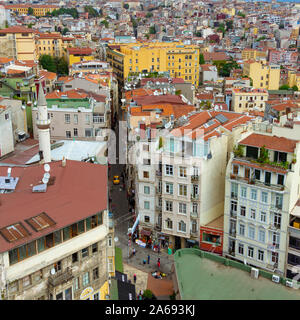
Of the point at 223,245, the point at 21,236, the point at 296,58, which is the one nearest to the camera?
the point at 21,236

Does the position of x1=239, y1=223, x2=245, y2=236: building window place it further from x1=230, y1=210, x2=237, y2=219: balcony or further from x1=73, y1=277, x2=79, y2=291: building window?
x1=73, y1=277, x2=79, y2=291: building window

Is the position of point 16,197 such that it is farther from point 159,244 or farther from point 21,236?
point 159,244

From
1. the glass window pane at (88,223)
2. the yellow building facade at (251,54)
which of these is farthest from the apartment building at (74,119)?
the yellow building facade at (251,54)

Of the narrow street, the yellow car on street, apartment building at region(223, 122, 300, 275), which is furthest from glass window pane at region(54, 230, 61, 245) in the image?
the yellow car on street

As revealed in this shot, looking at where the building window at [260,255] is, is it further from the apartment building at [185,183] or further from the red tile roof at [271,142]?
the red tile roof at [271,142]

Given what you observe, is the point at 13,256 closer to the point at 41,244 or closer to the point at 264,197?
the point at 41,244
